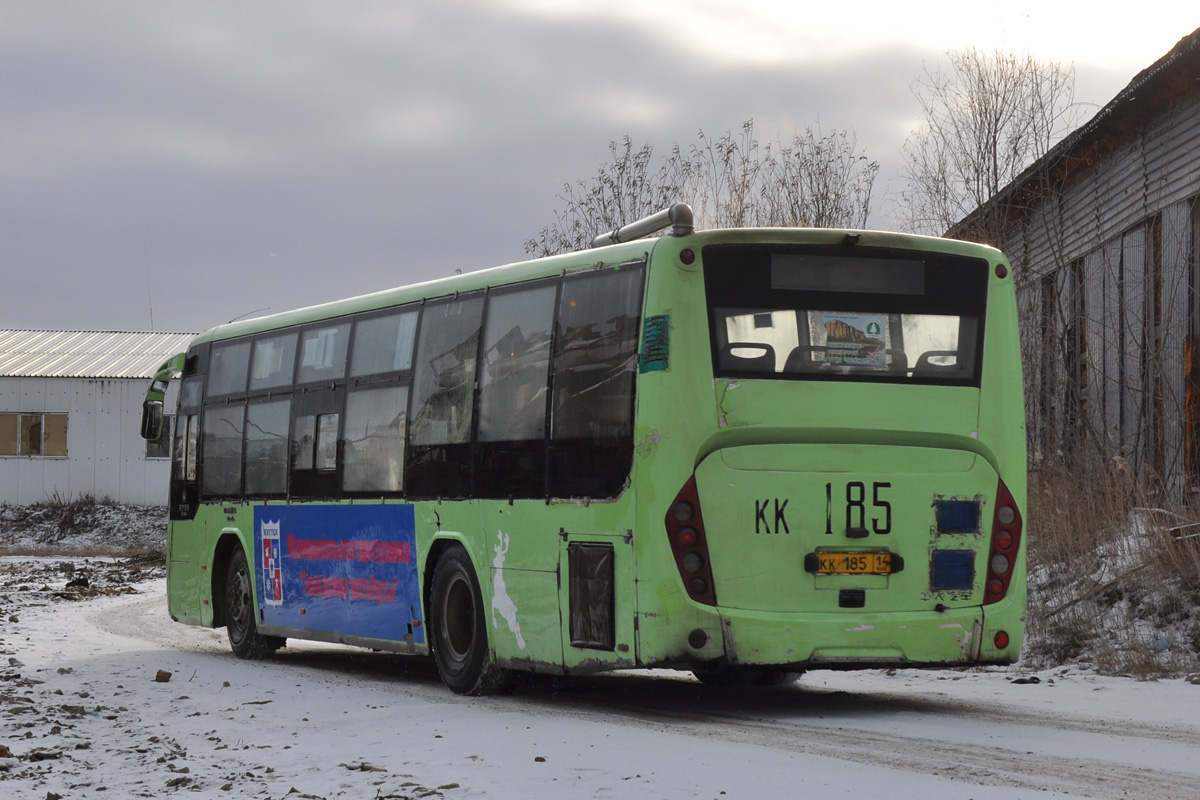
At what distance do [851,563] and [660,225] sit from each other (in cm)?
248

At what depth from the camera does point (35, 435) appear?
1806 inches

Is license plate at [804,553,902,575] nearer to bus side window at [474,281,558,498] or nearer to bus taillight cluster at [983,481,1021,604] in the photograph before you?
bus taillight cluster at [983,481,1021,604]

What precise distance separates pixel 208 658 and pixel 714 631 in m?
7.72

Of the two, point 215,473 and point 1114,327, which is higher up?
point 1114,327

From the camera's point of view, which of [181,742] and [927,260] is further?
[927,260]

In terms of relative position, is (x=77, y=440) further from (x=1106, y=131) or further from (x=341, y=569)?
(x=341, y=569)

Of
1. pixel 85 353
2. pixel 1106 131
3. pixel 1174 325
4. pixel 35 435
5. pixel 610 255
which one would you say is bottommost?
pixel 35 435

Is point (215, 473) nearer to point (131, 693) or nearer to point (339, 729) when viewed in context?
A: point (131, 693)

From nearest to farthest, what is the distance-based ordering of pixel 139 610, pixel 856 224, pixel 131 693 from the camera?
pixel 131 693, pixel 139 610, pixel 856 224

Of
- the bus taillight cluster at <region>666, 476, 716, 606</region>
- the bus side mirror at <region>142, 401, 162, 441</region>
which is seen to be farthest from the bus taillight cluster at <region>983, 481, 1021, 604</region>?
the bus side mirror at <region>142, 401, 162, 441</region>

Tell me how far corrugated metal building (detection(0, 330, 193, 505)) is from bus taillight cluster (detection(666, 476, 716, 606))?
122 ft

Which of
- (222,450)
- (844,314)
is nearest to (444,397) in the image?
(844,314)

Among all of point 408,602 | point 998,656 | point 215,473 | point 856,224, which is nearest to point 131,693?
point 408,602

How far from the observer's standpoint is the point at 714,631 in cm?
959
